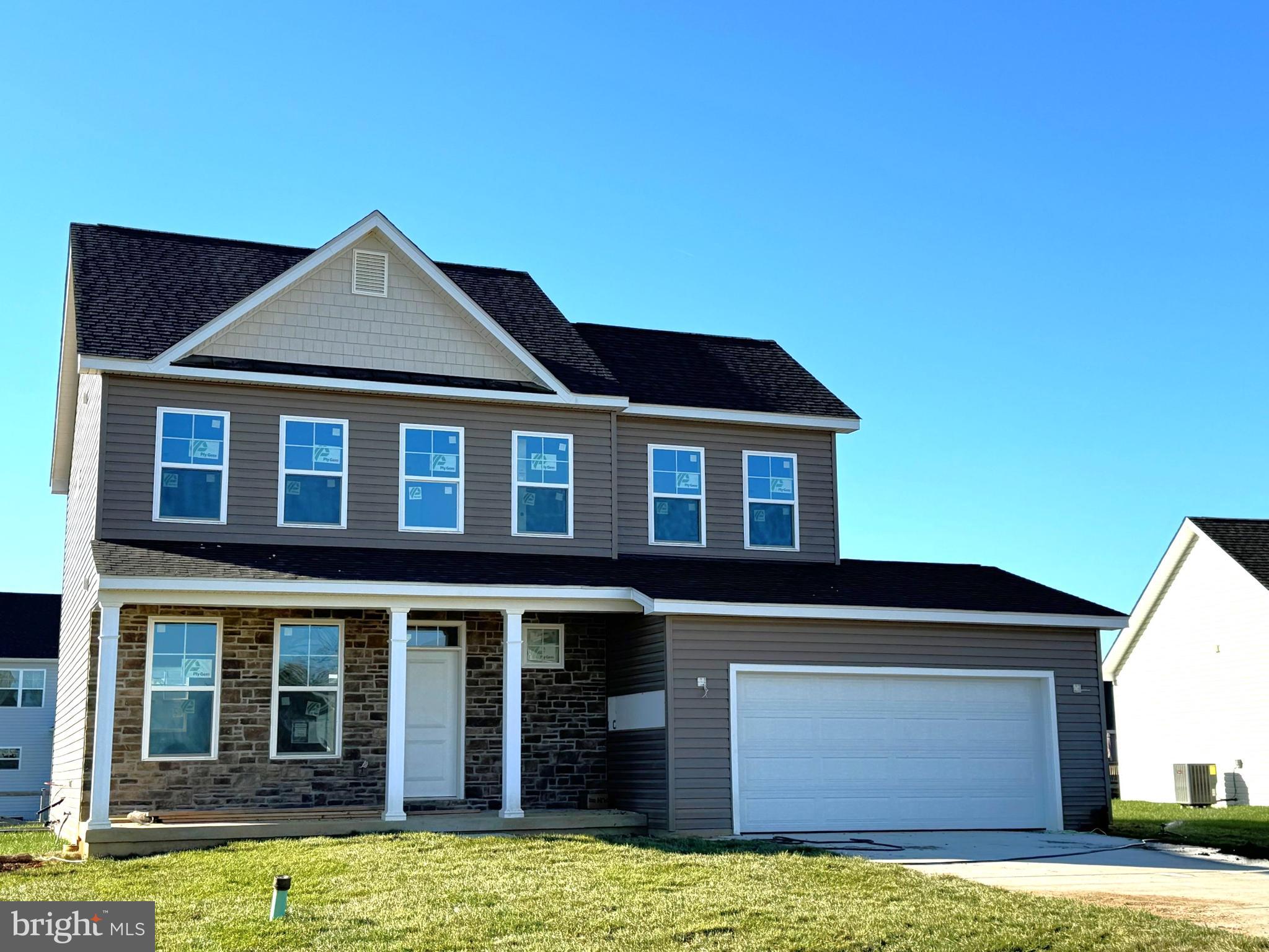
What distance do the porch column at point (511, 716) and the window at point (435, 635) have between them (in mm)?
1603

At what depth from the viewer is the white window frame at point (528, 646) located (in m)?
18.1

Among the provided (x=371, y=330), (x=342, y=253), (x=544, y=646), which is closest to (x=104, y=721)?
(x=544, y=646)

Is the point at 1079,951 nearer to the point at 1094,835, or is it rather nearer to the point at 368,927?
the point at 368,927

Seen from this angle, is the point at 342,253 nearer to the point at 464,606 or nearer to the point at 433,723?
the point at 464,606

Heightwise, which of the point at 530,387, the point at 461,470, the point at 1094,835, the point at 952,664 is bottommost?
the point at 1094,835

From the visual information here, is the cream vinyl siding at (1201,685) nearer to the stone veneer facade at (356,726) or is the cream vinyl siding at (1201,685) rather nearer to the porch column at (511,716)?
the stone veneer facade at (356,726)

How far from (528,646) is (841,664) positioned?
164 inches

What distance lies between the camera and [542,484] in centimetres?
1847

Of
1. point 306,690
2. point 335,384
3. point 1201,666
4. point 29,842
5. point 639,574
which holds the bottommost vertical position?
point 29,842

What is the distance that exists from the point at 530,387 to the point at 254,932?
9897mm

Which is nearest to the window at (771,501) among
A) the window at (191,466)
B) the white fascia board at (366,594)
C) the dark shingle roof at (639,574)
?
the dark shingle roof at (639,574)

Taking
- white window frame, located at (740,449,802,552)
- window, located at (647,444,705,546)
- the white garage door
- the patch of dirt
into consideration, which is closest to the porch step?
the white garage door

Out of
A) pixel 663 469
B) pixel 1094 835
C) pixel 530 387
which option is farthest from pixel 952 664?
pixel 530 387

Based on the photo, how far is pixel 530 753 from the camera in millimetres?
17812
